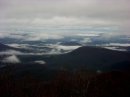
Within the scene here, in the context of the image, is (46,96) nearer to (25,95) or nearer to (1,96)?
(25,95)

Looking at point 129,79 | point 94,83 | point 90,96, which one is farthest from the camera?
point 129,79

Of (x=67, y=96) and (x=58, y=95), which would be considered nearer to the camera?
(x=67, y=96)

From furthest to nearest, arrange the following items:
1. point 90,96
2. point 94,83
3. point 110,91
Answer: point 94,83, point 110,91, point 90,96

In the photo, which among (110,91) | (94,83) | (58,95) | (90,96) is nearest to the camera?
(90,96)

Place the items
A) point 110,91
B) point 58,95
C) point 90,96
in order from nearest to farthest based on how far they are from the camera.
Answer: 1. point 90,96
2. point 58,95
3. point 110,91

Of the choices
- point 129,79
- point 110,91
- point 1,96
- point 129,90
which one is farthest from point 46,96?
point 129,79

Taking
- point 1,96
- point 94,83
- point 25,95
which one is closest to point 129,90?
point 94,83

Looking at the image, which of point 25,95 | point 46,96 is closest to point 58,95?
point 46,96

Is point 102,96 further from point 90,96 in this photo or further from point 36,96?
point 36,96

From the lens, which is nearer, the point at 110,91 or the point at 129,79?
the point at 110,91
